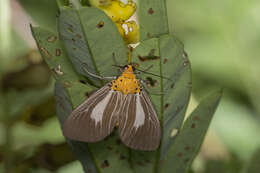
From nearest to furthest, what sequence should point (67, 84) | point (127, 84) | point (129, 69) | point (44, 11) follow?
point (67, 84) < point (129, 69) < point (127, 84) < point (44, 11)

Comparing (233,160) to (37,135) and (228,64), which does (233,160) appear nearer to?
(37,135)

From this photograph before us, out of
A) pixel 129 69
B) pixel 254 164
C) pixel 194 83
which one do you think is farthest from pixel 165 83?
pixel 194 83

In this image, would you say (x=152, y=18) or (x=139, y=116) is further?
(x=139, y=116)

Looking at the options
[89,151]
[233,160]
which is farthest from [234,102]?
[89,151]

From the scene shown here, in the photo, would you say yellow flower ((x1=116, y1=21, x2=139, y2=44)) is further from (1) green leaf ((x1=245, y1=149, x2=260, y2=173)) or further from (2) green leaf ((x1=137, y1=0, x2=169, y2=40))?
(1) green leaf ((x1=245, y1=149, x2=260, y2=173))

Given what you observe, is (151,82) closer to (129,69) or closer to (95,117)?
(129,69)

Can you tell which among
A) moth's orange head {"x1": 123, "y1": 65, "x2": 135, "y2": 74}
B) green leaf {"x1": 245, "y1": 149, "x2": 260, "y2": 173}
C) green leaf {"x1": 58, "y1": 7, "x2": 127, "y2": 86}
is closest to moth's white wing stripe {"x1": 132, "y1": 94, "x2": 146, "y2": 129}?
moth's orange head {"x1": 123, "y1": 65, "x2": 135, "y2": 74}

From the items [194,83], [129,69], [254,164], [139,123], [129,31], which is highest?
[129,31]
